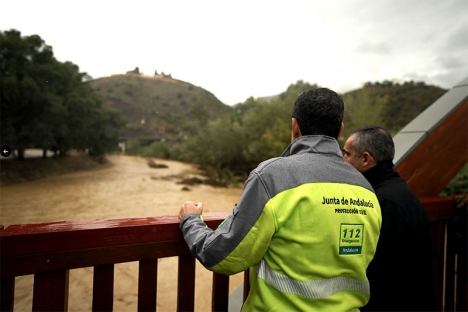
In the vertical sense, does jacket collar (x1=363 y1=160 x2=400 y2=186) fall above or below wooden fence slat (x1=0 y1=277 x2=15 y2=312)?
above

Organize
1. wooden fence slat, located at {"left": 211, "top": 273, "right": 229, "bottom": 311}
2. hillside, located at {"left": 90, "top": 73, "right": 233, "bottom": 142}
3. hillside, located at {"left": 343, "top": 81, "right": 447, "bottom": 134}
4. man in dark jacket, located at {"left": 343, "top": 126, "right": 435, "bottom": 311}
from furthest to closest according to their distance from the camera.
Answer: hillside, located at {"left": 343, "top": 81, "right": 447, "bottom": 134} < hillside, located at {"left": 90, "top": 73, "right": 233, "bottom": 142} < man in dark jacket, located at {"left": 343, "top": 126, "right": 435, "bottom": 311} < wooden fence slat, located at {"left": 211, "top": 273, "right": 229, "bottom": 311}

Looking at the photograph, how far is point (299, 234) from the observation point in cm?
75

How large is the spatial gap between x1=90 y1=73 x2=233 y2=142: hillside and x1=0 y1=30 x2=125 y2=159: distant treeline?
15 cm

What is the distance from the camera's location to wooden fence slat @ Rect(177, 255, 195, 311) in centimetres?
102

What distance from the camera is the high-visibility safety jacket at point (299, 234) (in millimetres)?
731

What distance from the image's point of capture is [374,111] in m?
2.66

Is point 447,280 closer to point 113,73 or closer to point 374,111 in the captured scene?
point 374,111

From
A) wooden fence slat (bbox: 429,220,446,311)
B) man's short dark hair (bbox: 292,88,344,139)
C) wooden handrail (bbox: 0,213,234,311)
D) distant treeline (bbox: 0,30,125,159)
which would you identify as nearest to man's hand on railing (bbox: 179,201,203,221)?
wooden handrail (bbox: 0,213,234,311)

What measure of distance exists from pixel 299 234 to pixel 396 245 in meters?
0.69

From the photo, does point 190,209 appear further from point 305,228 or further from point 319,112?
point 319,112

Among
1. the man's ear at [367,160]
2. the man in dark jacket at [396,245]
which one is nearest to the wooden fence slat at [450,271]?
the man in dark jacket at [396,245]

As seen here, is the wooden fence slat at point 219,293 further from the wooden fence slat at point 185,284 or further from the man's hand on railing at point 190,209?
the man's hand on railing at point 190,209

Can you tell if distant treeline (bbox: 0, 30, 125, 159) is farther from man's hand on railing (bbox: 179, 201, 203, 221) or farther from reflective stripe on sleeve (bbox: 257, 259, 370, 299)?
reflective stripe on sleeve (bbox: 257, 259, 370, 299)

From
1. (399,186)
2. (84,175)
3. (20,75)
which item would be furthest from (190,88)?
(399,186)
